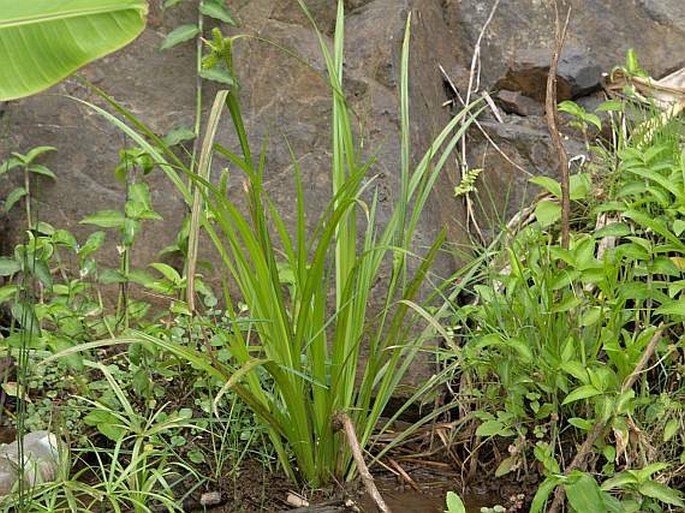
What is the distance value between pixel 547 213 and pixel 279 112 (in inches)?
43.8

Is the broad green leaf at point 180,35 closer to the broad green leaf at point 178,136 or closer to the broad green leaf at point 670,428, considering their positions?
the broad green leaf at point 178,136

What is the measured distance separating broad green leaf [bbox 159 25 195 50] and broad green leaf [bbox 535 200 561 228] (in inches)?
55.1

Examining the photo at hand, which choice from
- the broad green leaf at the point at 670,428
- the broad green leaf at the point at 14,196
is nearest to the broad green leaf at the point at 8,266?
the broad green leaf at the point at 14,196

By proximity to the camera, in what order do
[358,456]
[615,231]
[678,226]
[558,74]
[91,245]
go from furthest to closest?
[558,74] < [91,245] < [615,231] < [678,226] < [358,456]

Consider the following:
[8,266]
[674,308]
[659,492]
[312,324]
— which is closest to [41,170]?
[8,266]

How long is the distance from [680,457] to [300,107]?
1.76 m

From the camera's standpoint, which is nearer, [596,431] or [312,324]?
[596,431]

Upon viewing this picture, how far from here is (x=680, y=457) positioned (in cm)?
263

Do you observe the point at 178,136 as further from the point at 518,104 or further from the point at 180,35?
the point at 518,104

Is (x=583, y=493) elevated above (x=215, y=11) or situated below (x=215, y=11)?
below

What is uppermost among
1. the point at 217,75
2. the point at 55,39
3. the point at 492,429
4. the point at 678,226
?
the point at 55,39

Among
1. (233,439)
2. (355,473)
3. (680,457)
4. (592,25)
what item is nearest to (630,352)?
(680,457)

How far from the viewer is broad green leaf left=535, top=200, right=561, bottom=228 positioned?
9.91ft

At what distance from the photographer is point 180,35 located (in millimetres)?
3736
